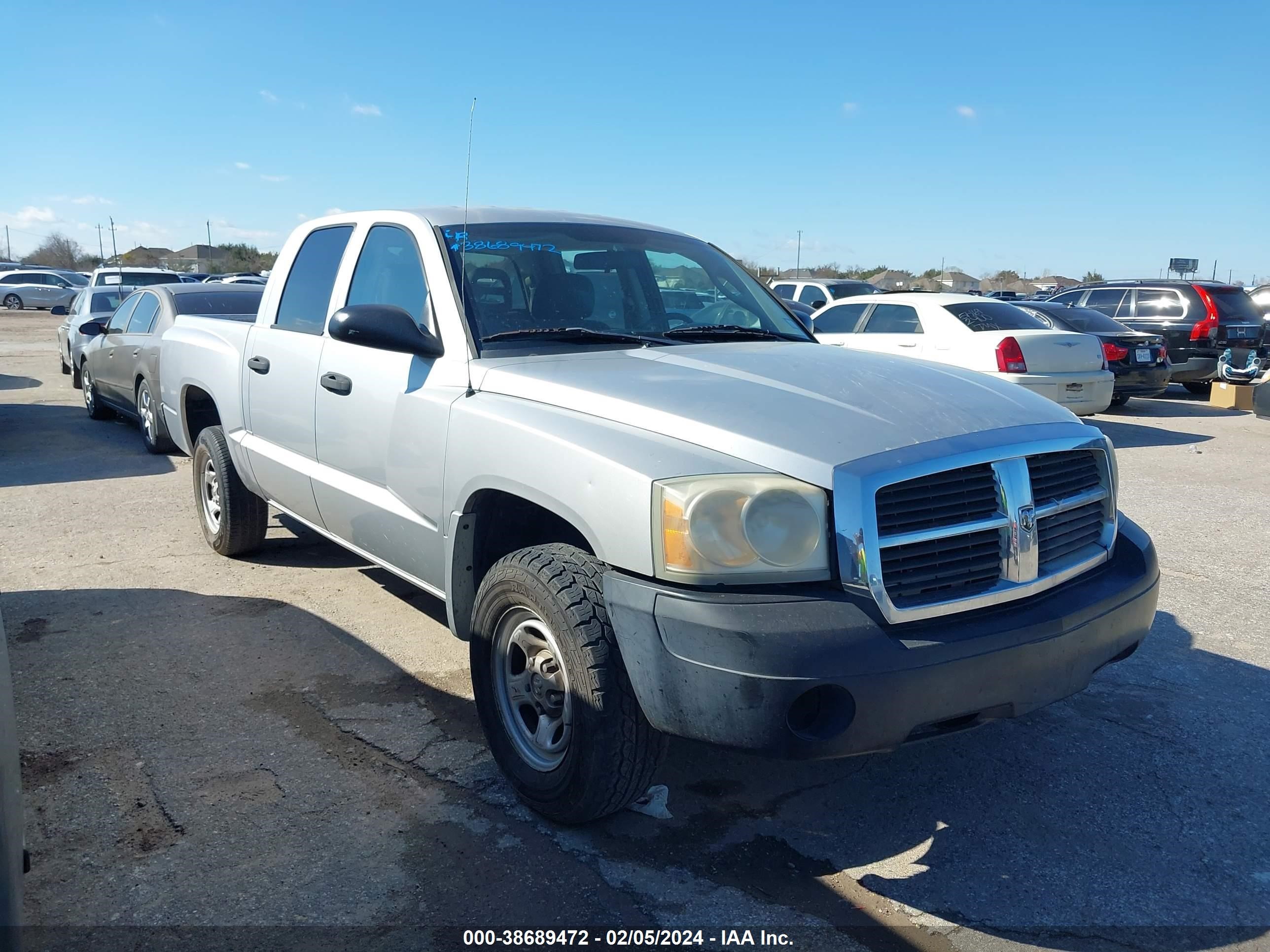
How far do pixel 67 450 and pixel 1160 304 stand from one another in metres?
14.8

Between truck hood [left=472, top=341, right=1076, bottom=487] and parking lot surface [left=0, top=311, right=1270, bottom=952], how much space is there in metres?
1.22

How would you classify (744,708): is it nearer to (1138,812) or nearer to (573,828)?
(573,828)

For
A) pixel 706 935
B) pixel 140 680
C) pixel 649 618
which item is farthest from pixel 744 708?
pixel 140 680

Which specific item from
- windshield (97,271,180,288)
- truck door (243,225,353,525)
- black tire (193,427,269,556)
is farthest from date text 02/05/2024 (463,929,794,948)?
windshield (97,271,180,288)

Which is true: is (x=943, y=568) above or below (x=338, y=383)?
below

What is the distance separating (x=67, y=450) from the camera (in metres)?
9.96

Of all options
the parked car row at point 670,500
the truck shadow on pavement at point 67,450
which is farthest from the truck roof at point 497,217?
the truck shadow on pavement at point 67,450

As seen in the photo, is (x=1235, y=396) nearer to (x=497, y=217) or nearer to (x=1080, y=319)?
(x=1080, y=319)

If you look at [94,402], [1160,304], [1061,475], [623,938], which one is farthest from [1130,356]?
[94,402]

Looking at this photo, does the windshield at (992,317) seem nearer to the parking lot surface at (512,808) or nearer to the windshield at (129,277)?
the parking lot surface at (512,808)

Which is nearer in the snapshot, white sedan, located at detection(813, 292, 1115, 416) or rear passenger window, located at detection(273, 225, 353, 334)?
rear passenger window, located at detection(273, 225, 353, 334)

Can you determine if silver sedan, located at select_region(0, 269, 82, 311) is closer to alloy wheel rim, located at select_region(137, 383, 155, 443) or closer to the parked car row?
alloy wheel rim, located at select_region(137, 383, 155, 443)

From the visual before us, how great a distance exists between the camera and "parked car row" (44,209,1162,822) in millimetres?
2607

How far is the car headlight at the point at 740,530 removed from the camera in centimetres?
262
